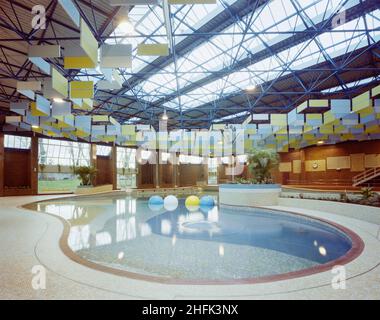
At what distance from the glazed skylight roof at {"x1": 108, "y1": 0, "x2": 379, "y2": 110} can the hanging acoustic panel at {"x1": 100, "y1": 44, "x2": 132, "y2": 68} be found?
124 inches

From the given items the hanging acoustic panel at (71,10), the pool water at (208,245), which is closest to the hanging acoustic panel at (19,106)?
the pool water at (208,245)

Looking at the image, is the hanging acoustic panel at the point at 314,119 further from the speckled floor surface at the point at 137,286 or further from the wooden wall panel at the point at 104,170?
the wooden wall panel at the point at 104,170

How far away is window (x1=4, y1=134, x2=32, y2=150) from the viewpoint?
1711 centimetres

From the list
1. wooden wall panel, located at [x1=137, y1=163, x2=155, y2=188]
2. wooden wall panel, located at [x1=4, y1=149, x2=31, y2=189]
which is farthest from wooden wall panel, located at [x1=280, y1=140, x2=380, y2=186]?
wooden wall panel, located at [x1=4, y1=149, x2=31, y2=189]

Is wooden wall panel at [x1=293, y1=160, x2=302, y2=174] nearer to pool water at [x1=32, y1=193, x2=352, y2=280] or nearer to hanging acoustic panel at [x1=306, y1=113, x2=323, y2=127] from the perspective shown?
hanging acoustic panel at [x1=306, y1=113, x2=323, y2=127]

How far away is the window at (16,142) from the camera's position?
1711 centimetres

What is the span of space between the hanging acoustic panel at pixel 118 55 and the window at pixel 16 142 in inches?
584

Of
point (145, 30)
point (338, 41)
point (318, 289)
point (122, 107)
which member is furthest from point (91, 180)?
point (318, 289)

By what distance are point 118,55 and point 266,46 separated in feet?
22.2

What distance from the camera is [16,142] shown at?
57.5ft

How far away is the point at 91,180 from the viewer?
1980 centimetres

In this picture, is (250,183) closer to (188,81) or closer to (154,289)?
(188,81)
